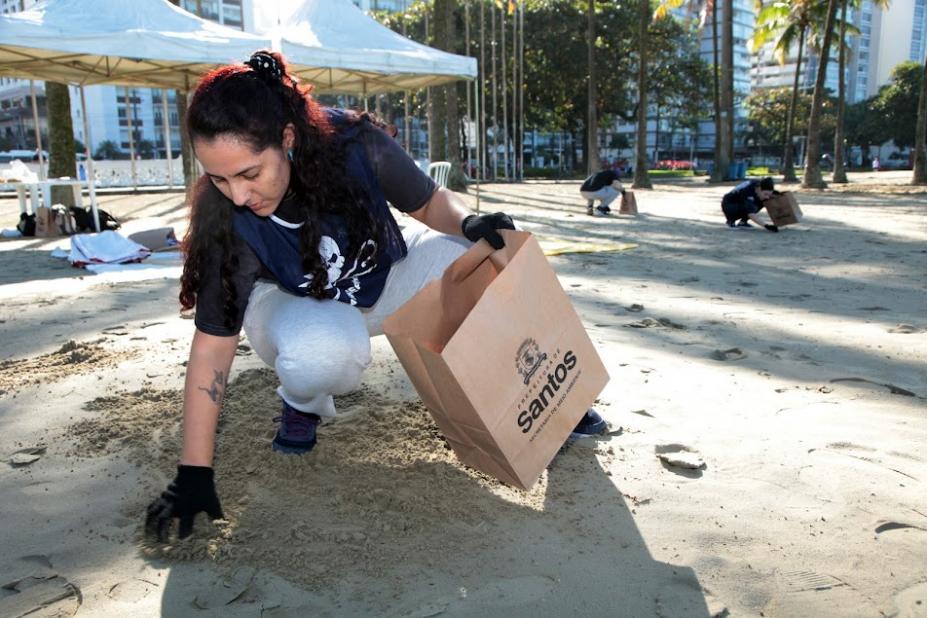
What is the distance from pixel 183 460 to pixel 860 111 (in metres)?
59.2

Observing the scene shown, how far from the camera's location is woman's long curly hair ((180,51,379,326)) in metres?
1.46

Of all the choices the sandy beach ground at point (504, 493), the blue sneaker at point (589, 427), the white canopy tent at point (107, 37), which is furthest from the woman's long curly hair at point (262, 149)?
the white canopy tent at point (107, 37)

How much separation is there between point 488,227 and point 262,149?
0.54m

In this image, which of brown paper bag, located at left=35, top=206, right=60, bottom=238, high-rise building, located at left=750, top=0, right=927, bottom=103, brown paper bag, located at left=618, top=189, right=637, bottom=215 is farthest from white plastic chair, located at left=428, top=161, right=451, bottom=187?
high-rise building, located at left=750, top=0, right=927, bottom=103

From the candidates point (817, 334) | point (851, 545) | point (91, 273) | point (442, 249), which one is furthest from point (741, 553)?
point (91, 273)

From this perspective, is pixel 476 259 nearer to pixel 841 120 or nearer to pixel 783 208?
pixel 783 208

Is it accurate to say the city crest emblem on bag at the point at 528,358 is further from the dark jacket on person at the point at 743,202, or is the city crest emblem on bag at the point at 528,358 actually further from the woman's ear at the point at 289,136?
the dark jacket on person at the point at 743,202

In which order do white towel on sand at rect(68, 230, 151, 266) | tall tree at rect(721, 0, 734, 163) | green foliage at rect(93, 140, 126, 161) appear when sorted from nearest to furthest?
A: white towel on sand at rect(68, 230, 151, 266)
tall tree at rect(721, 0, 734, 163)
green foliage at rect(93, 140, 126, 161)

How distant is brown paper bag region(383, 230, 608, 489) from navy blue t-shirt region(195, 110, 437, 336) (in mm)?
314

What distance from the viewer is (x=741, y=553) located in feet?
4.65

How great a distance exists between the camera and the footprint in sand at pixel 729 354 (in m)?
2.73

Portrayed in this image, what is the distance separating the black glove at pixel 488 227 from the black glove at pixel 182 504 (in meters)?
0.81

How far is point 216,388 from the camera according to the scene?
5.14 feet

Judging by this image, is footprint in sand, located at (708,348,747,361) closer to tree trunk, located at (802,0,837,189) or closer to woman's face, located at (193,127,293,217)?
woman's face, located at (193,127,293,217)
